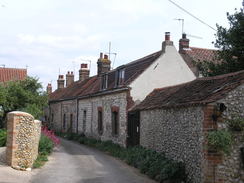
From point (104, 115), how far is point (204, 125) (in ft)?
47.4

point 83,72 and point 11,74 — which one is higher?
point 83,72

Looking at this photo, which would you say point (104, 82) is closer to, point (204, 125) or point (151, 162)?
point (151, 162)

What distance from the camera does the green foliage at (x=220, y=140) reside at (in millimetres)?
10673

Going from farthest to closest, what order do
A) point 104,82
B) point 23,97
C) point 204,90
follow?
point 104,82, point 23,97, point 204,90

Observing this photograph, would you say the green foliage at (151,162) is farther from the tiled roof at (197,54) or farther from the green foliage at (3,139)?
the tiled roof at (197,54)

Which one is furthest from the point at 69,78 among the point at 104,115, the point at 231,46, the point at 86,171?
the point at 86,171

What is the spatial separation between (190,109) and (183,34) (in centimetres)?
1930

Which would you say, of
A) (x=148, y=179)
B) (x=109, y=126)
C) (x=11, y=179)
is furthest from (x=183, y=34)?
(x=11, y=179)

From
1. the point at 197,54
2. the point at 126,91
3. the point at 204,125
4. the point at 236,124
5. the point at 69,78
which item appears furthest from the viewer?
the point at 69,78

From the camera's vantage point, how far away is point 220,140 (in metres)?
10.7

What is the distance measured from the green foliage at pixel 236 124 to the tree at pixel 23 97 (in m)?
14.6

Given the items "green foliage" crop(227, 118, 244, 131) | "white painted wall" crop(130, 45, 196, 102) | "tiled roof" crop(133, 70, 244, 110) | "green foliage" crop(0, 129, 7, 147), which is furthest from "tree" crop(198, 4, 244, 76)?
"green foliage" crop(0, 129, 7, 147)

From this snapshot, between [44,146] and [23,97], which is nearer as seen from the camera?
[44,146]

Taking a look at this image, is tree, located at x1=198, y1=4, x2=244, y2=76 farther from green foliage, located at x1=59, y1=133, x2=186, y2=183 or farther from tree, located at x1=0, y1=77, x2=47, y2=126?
tree, located at x1=0, y1=77, x2=47, y2=126
